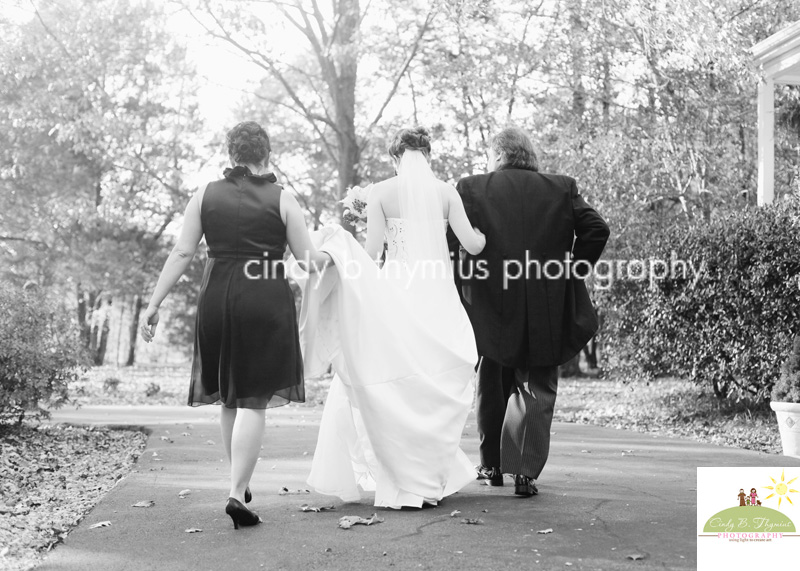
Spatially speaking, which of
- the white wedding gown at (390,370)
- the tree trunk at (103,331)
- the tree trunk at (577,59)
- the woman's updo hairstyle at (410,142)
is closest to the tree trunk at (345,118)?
the tree trunk at (577,59)

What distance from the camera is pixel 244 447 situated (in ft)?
15.2

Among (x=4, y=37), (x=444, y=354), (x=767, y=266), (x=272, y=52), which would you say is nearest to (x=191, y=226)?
(x=444, y=354)

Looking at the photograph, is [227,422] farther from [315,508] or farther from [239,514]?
[315,508]

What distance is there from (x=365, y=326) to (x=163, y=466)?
261 cm

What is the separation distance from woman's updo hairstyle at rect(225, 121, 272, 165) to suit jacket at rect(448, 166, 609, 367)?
4.62 ft

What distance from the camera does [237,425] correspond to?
15.4 feet

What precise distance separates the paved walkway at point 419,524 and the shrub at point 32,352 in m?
1.69

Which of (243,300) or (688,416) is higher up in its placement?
(243,300)

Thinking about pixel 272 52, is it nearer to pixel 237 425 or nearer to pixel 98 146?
pixel 98 146

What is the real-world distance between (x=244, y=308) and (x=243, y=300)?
42mm

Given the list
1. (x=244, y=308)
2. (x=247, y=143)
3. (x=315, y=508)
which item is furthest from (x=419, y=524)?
(x=247, y=143)

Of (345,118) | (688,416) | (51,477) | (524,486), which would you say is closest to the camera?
(524,486)

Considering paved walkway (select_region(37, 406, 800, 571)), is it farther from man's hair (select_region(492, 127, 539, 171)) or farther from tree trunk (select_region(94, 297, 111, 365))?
tree trunk (select_region(94, 297, 111, 365))

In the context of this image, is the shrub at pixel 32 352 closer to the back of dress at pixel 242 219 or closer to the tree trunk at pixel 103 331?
the back of dress at pixel 242 219
